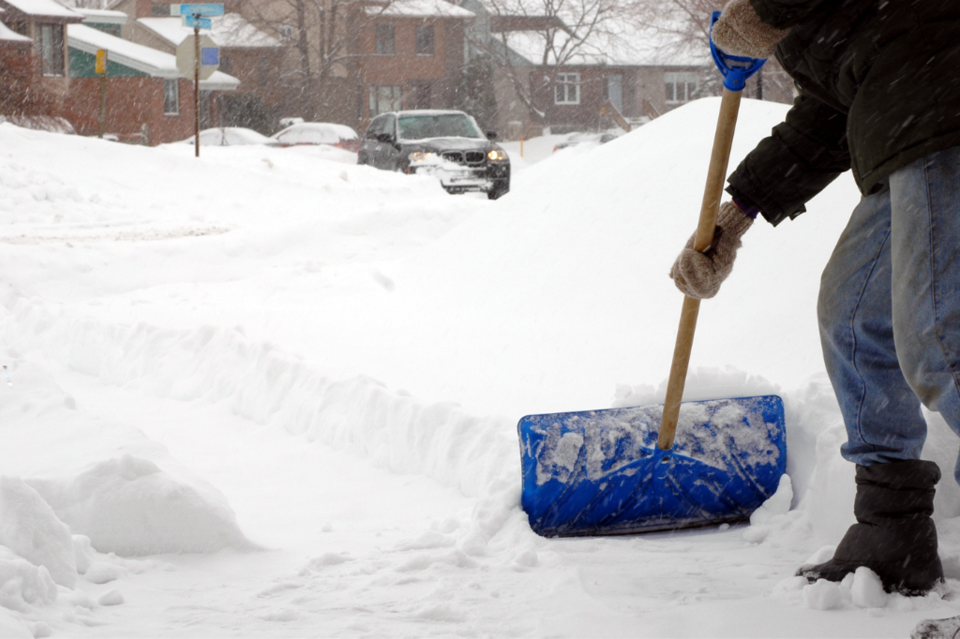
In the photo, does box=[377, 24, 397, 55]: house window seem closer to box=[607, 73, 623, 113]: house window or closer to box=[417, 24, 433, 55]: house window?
box=[417, 24, 433, 55]: house window

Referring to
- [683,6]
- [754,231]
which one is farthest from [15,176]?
[683,6]

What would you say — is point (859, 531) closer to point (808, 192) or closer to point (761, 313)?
point (808, 192)

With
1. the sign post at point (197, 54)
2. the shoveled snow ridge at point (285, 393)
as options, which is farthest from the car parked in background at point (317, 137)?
the shoveled snow ridge at point (285, 393)

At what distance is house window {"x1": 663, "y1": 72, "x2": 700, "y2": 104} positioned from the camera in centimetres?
3934

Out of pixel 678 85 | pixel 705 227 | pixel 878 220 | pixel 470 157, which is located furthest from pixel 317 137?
pixel 878 220

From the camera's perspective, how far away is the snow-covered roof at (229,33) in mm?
35719

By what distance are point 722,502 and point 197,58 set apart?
42.4ft

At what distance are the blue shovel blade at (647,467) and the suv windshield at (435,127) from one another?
1092 centimetres

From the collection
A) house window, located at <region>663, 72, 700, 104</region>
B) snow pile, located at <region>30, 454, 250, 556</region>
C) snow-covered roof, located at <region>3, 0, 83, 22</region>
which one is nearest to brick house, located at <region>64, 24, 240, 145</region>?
snow-covered roof, located at <region>3, 0, 83, 22</region>

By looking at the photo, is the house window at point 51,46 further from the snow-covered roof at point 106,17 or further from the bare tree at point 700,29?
the bare tree at point 700,29

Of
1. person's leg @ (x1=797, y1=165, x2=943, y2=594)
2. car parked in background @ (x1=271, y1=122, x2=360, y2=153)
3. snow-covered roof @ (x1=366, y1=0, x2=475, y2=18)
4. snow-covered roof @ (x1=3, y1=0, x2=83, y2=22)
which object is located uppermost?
snow-covered roof @ (x1=366, y1=0, x2=475, y2=18)

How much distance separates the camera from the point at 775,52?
6.02 feet

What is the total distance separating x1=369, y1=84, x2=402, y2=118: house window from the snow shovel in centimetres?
3721

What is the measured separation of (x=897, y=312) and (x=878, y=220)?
0.25 m
